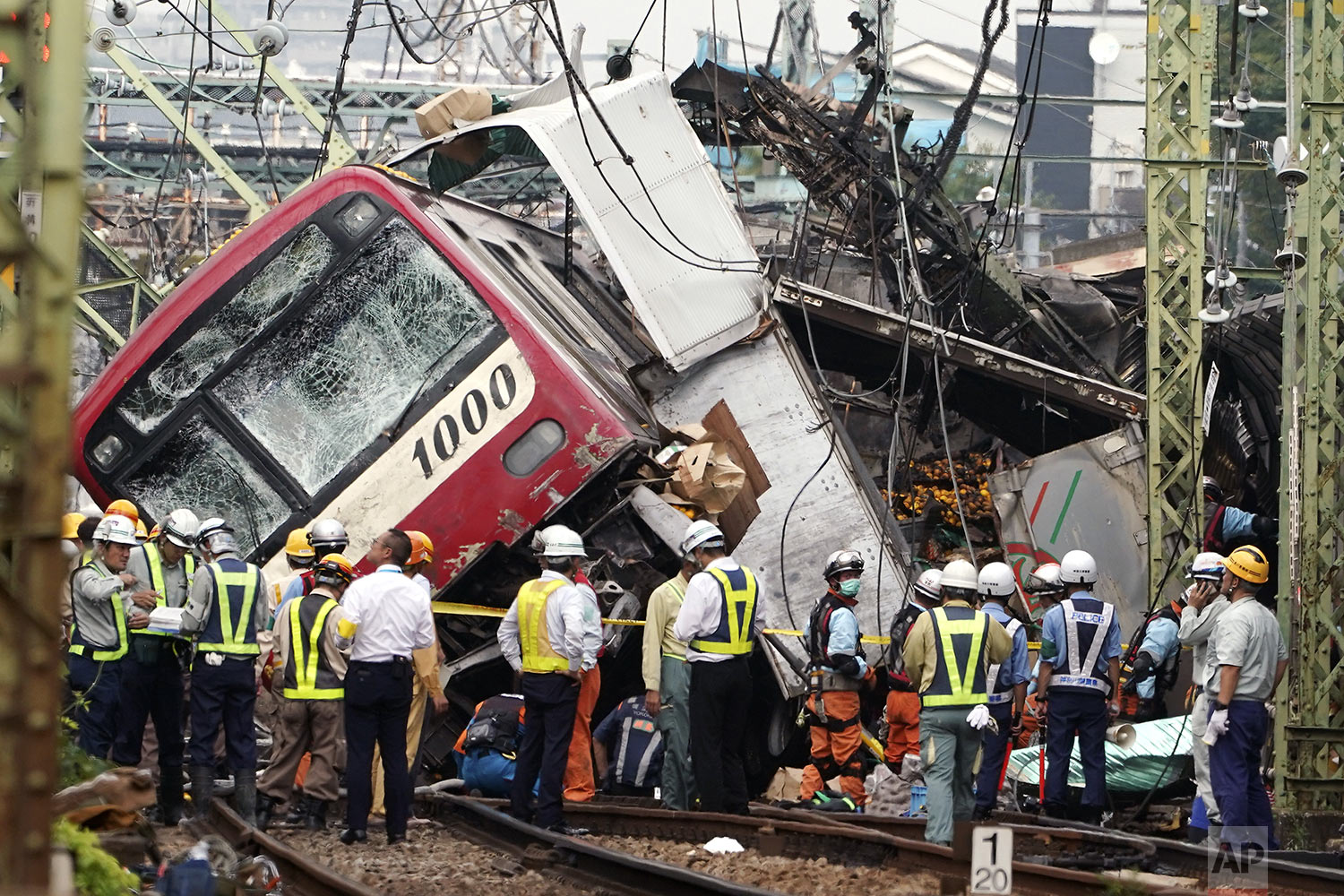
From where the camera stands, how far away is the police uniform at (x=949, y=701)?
8.27 metres

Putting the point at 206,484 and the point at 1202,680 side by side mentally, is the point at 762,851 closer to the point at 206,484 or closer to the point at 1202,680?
the point at 1202,680

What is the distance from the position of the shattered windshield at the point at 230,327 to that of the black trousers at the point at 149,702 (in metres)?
2.19

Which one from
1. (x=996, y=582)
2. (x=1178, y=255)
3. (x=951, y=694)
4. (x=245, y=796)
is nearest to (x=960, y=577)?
(x=951, y=694)

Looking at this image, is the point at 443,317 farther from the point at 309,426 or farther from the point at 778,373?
the point at 778,373

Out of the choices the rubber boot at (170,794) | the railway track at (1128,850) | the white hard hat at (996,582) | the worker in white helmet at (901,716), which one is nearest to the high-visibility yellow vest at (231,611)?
the rubber boot at (170,794)

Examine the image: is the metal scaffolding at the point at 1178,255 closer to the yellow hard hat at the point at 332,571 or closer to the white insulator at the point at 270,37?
the yellow hard hat at the point at 332,571

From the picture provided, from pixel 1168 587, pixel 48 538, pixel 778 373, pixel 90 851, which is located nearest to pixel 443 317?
pixel 778 373

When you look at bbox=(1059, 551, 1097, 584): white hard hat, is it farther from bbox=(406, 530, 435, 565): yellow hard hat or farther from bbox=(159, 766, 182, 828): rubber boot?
bbox=(159, 766, 182, 828): rubber boot

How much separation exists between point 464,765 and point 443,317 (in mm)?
2743

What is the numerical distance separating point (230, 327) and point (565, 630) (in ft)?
11.7

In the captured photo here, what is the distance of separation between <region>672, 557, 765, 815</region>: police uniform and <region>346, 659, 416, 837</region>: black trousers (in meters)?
1.44

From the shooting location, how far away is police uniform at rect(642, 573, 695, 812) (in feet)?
31.5

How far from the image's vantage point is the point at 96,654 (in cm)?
899

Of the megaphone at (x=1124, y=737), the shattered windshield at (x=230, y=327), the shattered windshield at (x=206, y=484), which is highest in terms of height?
the shattered windshield at (x=230, y=327)
